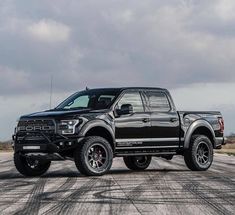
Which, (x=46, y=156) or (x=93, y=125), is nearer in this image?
(x=46, y=156)

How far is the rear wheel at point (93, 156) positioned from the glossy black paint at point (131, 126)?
223mm

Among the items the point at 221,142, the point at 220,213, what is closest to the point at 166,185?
the point at 220,213

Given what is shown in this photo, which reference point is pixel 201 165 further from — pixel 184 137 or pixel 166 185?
pixel 166 185

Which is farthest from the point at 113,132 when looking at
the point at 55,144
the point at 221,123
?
the point at 221,123

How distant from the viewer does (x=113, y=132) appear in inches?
590

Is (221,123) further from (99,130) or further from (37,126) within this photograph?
(37,126)

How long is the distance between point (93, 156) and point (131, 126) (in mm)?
1312

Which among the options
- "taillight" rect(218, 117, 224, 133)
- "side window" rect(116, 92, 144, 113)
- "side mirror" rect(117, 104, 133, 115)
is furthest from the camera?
"taillight" rect(218, 117, 224, 133)

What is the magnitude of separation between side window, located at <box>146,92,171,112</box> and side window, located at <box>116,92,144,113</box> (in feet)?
1.05

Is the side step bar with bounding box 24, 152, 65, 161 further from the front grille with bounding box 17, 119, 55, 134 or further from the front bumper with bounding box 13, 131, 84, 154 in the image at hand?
the front grille with bounding box 17, 119, 55, 134

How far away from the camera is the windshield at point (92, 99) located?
15416 millimetres

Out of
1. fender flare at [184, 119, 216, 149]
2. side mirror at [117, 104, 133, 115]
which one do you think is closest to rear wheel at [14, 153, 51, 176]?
side mirror at [117, 104, 133, 115]

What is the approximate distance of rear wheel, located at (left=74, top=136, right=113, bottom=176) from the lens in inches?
561

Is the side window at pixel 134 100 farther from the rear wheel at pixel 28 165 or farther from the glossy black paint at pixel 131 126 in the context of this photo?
the rear wheel at pixel 28 165
